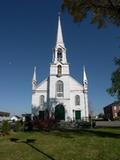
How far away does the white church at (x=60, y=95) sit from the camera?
1761 inches

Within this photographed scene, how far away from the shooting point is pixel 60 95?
4562 cm

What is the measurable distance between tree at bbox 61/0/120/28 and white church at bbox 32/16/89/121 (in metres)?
33.4

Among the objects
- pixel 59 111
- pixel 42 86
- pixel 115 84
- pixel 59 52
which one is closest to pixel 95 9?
pixel 115 84

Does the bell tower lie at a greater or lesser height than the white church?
greater

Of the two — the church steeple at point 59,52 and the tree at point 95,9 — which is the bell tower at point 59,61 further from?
the tree at point 95,9

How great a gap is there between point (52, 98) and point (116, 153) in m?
34.5

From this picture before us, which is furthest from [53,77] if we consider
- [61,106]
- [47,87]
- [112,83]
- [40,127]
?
[40,127]

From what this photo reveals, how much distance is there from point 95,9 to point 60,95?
114 ft

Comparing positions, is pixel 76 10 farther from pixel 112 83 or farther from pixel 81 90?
pixel 81 90

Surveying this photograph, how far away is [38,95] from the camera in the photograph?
152 feet

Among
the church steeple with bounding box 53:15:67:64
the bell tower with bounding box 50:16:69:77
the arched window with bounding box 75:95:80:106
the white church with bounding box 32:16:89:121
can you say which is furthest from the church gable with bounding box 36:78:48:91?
the arched window with bounding box 75:95:80:106

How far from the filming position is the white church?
4472cm

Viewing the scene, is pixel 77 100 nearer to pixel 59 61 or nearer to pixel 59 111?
pixel 59 111

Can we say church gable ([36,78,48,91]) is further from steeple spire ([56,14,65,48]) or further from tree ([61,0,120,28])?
tree ([61,0,120,28])
